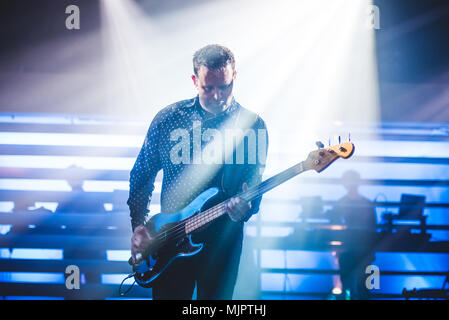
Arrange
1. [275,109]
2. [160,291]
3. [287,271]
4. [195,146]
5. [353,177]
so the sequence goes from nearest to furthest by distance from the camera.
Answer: [160,291], [195,146], [275,109], [287,271], [353,177]

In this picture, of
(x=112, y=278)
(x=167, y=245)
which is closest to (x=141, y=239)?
(x=167, y=245)

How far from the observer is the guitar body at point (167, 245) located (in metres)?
1.88

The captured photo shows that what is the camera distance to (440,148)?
162 inches

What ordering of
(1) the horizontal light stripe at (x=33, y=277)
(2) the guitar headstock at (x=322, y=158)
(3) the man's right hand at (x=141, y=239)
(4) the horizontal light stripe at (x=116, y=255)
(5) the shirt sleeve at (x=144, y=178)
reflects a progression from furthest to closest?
(1) the horizontal light stripe at (x=33, y=277), (4) the horizontal light stripe at (x=116, y=255), (5) the shirt sleeve at (x=144, y=178), (3) the man's right hand at (x=141, y=239), (2) the guitar headstock at (x=322, y=158)

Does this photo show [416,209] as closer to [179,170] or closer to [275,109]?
[275,109]

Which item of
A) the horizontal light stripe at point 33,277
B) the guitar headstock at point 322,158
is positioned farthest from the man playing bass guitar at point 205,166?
the horizontal light stripe at point 33,277

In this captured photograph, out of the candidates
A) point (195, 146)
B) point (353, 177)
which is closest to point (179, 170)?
point (195, 146)

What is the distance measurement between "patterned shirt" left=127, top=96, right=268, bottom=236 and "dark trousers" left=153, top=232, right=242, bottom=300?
0.96ft

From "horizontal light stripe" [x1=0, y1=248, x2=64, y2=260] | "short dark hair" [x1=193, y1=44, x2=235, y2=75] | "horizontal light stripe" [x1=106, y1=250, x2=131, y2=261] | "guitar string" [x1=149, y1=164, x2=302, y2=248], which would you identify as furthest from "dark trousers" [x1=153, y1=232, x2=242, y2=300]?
"horizontal light stripe" [x1=0, y1=248, x2=64, y2=260]

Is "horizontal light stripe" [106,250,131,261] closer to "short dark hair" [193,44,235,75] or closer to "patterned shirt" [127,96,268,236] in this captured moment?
"patterned shirt" [127,96,268,236]

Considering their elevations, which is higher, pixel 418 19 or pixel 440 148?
pixel 418 19

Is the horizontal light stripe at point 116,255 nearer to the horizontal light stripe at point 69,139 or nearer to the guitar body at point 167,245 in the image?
the horizontal light stripe at point 69,139

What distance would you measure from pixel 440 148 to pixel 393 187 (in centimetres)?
71

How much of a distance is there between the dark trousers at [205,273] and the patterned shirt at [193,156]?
293 mm
